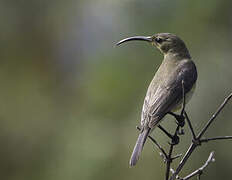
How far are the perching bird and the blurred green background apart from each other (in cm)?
185

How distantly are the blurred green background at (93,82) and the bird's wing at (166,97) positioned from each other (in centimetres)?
237

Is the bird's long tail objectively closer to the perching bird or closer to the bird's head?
the perching bird

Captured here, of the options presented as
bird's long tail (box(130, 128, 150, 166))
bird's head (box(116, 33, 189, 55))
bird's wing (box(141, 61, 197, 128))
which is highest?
bird's head (box(116, 33, 189, 55))

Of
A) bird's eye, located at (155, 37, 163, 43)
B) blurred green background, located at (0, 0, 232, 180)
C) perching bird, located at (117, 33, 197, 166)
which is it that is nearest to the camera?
perching bird, located at (117, 33, 197, 166)

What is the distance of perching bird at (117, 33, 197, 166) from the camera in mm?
6004

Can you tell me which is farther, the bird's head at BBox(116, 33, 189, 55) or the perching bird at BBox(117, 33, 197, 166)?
the bird's head at BBox(116, 33, 189, 55)

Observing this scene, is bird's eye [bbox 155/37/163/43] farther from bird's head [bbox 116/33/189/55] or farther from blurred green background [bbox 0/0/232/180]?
blurred green background [bbox 0/0/232/180]

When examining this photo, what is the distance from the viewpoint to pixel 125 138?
32.7ft

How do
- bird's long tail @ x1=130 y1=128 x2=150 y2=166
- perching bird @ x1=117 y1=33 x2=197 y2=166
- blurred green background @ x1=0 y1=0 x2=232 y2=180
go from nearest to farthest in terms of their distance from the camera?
bird's long tail @ x1=130 y1=128 x2=150 y2=166 < perching bird @ x1=117 y1=33 x2=197 y2=166 < blurred green background @ x1=0 y1=0 x2=232 y2=180

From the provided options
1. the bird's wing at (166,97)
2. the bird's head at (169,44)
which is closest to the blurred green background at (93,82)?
the bird's head at (169,44)

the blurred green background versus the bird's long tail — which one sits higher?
the bird's long tail

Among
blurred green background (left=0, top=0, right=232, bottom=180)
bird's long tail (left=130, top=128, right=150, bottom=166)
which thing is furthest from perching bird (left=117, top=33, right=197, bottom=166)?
blurred green background (left=0, top=0, right=232, bottom=180)

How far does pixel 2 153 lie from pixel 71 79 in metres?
1.78

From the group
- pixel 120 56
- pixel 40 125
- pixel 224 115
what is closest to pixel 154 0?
pixel 120 56
